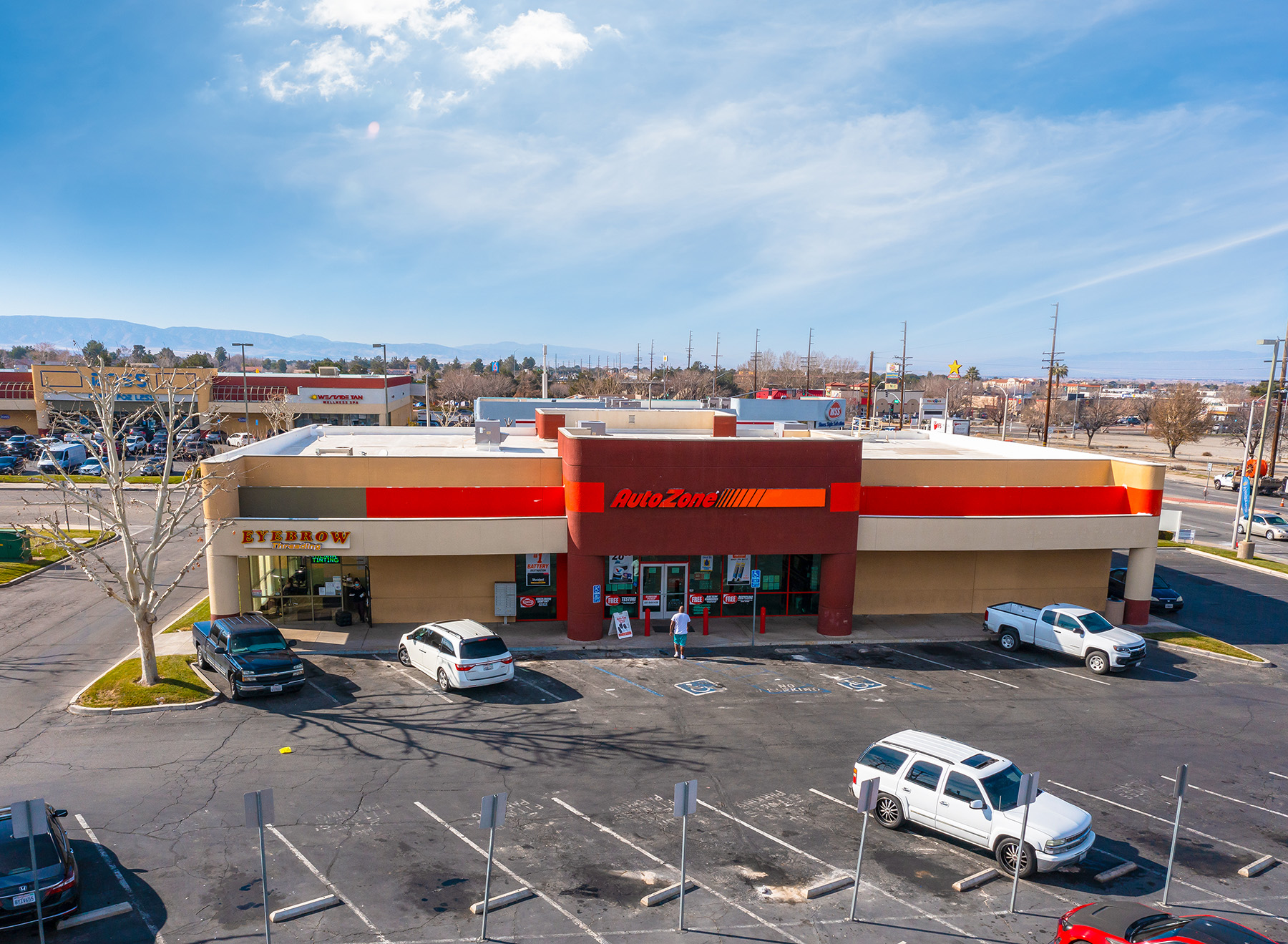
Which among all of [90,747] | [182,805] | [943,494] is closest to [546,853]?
[182,805]

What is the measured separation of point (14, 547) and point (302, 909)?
28979 millimetres

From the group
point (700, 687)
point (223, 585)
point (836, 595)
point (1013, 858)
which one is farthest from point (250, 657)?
point (1013, 858)

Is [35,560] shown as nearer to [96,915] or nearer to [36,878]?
[96,915]

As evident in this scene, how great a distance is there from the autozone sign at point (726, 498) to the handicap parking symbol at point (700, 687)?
18.4 feet

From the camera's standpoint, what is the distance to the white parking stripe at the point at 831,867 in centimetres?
1114

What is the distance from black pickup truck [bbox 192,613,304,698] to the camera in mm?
18625

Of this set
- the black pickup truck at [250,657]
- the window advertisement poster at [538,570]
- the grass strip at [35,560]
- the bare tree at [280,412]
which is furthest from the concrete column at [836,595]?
the bare tree at [280,412]

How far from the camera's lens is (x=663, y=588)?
25734 millimetres

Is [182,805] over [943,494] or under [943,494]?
under

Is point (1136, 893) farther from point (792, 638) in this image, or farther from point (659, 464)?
point (659, 464)

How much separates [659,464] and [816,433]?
9.10 meters

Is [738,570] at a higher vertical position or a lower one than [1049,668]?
higher

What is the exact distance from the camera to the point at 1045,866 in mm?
12094

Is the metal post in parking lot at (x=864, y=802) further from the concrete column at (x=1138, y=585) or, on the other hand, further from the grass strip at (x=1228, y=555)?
the grass strip at (x=1228, y=555)
